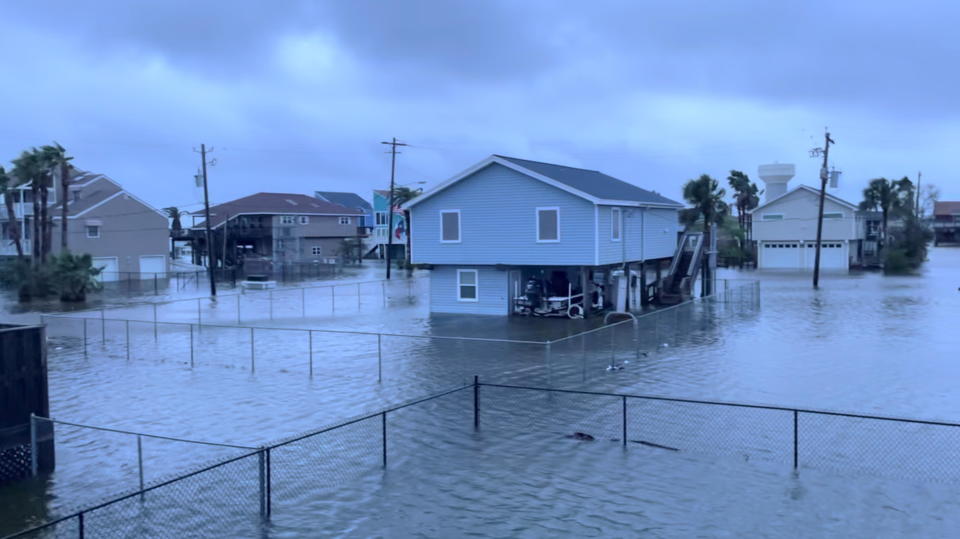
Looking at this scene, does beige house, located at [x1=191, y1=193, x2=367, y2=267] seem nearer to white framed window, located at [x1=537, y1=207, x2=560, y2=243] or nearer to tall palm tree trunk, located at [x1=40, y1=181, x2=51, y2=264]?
tall palm tree trunk, located at [x1=40, y1=181, x2=51, y2=264]

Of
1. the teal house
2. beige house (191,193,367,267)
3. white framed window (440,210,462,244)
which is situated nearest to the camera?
white framed window (440,210,462,244)

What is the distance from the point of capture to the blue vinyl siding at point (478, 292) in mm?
36125

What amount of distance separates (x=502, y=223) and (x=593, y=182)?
6063mm

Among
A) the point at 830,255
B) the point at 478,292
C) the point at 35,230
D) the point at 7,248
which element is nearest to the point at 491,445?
the point at 478,292

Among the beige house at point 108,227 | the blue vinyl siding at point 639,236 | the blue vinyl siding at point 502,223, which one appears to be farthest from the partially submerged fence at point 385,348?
the beige house at point 108,227

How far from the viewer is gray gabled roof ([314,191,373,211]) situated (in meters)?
123

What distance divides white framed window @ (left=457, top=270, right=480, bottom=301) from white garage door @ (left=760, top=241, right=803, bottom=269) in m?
46.1

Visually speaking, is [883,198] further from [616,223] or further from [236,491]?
[236,491]

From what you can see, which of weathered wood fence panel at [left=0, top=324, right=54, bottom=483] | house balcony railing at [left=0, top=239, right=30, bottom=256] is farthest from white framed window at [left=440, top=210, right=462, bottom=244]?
house balcony railing at [left=0, top=239, right=30, bottom=256]

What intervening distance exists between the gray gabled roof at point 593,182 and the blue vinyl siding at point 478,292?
189 inches

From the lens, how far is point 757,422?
52.8 feet

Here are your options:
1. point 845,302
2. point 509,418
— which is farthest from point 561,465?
point 845,302

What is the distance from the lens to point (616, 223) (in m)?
35.5

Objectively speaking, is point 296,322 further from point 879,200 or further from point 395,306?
point 879,200
